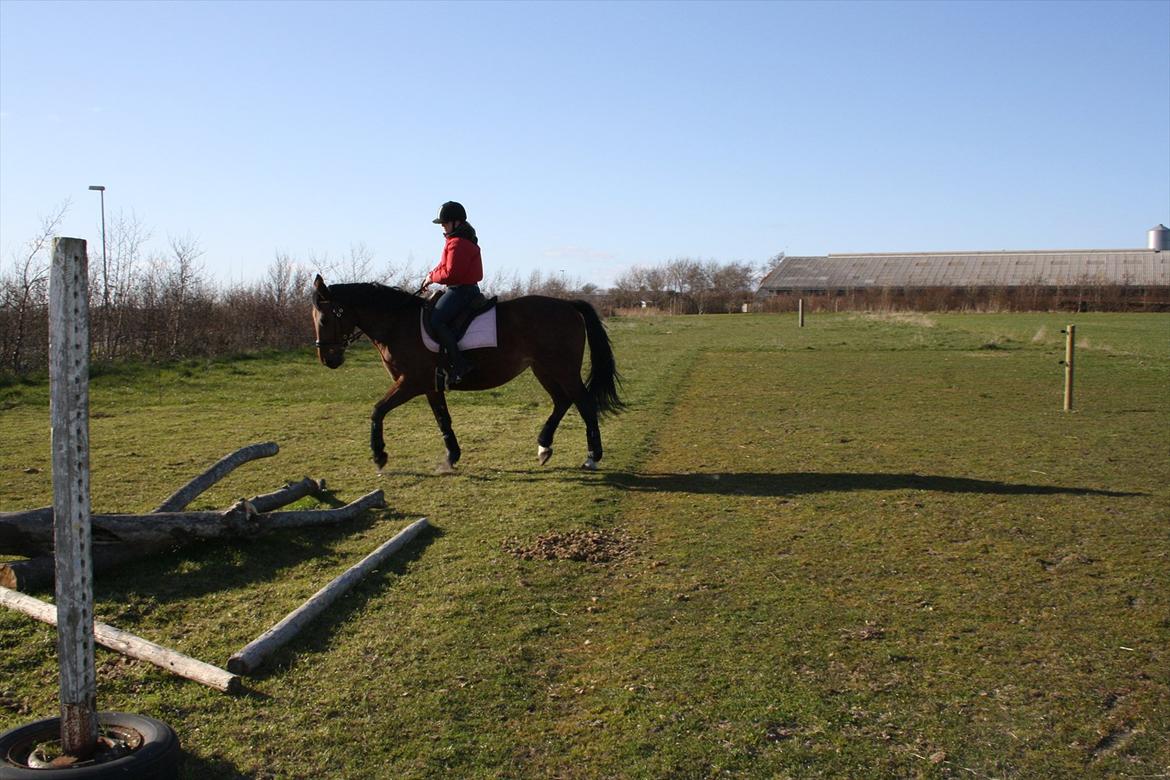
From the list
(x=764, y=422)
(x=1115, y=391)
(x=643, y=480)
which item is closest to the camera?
(x=643, y=480)

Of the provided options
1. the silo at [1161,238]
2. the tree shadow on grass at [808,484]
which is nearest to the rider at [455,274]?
the tree shadow on grass at [808,484]

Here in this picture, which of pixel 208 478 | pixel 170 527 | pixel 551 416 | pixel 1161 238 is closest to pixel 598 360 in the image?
pixel 551 416

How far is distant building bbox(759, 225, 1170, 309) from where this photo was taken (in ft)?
251

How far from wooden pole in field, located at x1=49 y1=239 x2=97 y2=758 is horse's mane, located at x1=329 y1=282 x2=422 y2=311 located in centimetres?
684

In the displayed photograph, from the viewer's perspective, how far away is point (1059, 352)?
2964cm

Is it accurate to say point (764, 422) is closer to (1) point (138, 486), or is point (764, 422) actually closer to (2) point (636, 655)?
(1) point (138, 486)

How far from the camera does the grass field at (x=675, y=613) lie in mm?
4023

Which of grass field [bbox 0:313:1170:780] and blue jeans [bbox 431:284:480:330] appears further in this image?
blue jeans [bbox 431:284:480:330]

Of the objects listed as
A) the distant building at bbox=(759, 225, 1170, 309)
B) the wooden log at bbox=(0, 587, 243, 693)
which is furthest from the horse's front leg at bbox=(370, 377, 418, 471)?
the distant building at bbox=(759, 225, 1170, 309)

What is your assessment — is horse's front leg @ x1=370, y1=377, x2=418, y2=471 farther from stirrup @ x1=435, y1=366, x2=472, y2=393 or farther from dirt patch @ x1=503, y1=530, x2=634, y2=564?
dirt patch @ x1=503, y1=530, x2=634, y2=564

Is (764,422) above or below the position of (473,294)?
below

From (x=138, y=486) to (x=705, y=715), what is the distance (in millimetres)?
6937

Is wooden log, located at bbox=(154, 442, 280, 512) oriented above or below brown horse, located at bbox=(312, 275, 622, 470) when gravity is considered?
below

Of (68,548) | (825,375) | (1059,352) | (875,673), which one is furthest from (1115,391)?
(68,548)
